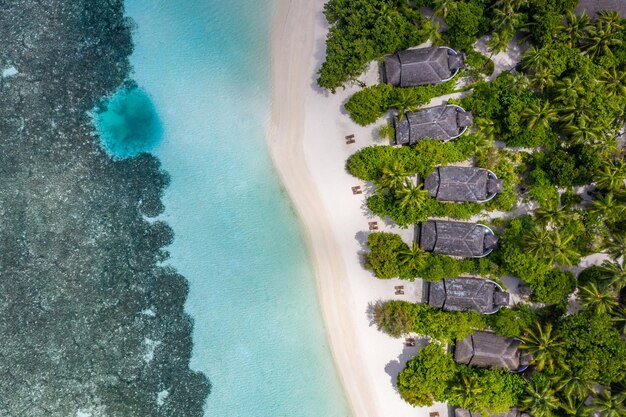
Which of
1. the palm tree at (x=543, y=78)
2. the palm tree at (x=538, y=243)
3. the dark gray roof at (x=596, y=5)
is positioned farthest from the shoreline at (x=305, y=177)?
the dark gray roof at (x=596, y=5)

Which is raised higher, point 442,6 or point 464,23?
point 442,6

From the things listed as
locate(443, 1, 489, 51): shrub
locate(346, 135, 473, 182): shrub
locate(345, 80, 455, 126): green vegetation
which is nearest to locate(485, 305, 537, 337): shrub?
locate(346, 135, 473, 182): shrub

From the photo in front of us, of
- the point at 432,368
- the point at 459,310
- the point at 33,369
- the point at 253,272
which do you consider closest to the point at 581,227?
the point at 459,310

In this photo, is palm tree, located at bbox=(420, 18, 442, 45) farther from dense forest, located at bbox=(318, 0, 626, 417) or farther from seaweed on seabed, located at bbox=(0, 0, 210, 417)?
seaweed on seabed, located at bbox=(0, 0, 210, 417)

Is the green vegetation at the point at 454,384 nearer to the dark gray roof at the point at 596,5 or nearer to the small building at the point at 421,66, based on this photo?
the small building at the point at 421,66

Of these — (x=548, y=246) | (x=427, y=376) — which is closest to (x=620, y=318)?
(x=548, y=246)

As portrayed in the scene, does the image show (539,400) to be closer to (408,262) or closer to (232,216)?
(408,262)
